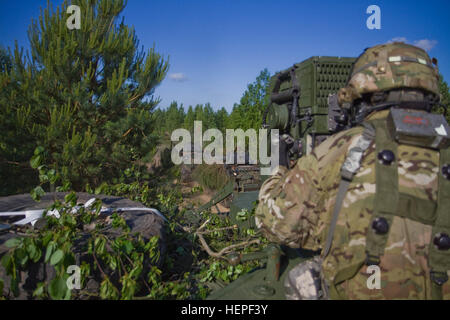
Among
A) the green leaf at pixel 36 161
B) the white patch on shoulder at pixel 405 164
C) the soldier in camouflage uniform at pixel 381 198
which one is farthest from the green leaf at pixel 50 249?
the white patch on shoulder at pixel 405 164

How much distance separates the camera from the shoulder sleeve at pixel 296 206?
1774 mm

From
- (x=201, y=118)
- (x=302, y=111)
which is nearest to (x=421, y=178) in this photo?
(x=302, y=111)

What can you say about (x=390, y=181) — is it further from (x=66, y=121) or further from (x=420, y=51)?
(x=66, y=121)

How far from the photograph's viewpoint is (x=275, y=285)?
212 cm

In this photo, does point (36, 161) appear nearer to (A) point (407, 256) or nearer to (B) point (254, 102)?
(A) point (407, 256)

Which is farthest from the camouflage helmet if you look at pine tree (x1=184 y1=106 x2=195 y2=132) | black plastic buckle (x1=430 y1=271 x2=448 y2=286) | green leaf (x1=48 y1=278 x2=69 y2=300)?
pine tree (x1=184 y1=106 x2=195 y2=132)

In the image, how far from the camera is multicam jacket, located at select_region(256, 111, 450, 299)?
1.55m

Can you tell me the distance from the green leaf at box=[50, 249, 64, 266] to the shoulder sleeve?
126 centimetres

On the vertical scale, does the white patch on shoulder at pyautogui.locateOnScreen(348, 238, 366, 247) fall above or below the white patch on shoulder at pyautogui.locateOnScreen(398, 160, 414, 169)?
below

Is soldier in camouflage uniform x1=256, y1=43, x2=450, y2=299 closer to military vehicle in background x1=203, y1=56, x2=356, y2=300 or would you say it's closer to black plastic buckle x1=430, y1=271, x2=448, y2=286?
black plastic buckle x1=430, y1=271, x2=448, y2=286

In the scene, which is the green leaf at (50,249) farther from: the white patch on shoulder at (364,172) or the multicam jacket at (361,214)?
the white patch on shoulder at (364,172)

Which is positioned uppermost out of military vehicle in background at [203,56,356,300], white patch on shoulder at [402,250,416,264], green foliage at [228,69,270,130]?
A: green foliage at [228,69,270,130]
